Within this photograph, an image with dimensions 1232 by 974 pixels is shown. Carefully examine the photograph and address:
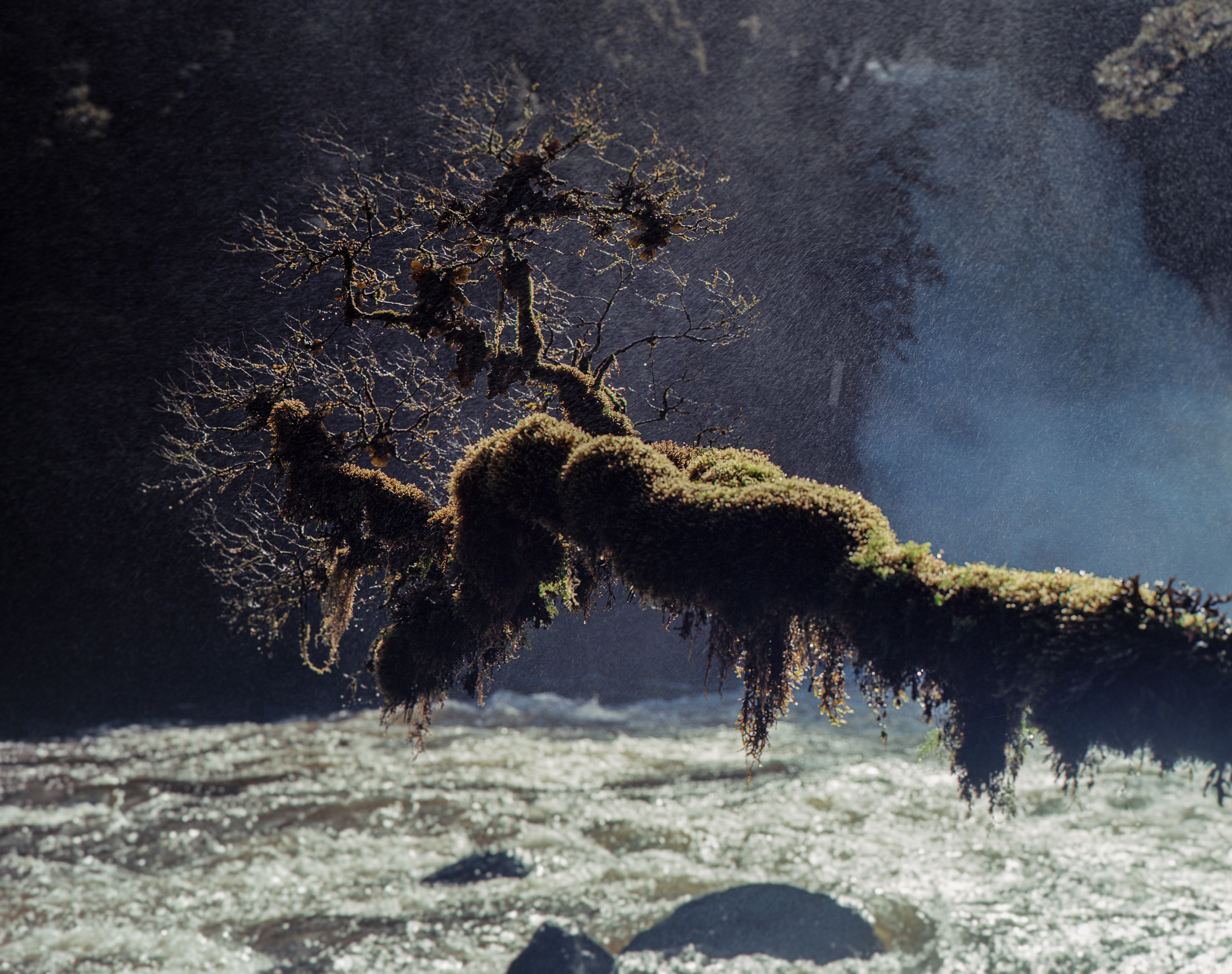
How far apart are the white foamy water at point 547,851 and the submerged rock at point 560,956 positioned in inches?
37.7

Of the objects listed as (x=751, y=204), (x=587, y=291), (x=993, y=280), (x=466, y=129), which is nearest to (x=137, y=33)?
(x=587, y=291)

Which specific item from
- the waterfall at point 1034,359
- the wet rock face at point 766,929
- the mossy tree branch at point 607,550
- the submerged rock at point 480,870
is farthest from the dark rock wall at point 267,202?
the wet rock face at point 766,929

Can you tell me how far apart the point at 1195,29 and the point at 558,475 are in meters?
32.4

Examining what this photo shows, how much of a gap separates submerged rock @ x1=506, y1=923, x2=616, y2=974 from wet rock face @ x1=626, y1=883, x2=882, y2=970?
961 millimetres

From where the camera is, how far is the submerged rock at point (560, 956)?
42.4ft

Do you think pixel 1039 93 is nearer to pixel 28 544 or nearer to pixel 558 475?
pixel 558 475

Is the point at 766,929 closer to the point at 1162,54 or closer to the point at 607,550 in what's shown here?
the point at 607,550

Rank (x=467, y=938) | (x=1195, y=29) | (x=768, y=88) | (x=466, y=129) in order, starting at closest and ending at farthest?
(x=466, y=129) → (x=467, y=938) → (x=1195, y=29) → (x=768, y=88)

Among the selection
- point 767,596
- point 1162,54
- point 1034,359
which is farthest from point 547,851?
point 1162,54

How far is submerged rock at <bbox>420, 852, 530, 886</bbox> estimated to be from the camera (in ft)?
55.5

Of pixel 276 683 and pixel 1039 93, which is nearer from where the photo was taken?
pixel 276 683

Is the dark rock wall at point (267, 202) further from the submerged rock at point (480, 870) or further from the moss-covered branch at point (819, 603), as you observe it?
the moss-covered branch at point (819, 603)

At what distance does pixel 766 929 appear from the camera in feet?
47.8

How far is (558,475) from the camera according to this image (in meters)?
7.93
